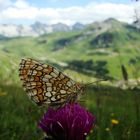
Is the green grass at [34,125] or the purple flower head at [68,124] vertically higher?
the purple flower head at [68,124]

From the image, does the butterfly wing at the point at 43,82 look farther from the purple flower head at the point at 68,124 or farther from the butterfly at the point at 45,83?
the purple flower head at the point at 68,124

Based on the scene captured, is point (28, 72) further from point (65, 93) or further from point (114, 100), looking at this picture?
point (114, 100)

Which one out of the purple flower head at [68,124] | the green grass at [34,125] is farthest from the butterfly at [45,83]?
the green grass at [34,125]

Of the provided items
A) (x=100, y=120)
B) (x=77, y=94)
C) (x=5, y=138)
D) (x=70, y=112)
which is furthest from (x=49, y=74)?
(x=100, y=120)

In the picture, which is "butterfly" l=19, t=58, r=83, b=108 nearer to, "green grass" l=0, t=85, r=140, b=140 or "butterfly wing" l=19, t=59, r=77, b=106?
"butterfly wing" l=19, t=59, r=77, b=106

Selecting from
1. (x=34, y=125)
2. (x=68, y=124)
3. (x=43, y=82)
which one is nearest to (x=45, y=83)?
(x=43, y=82)

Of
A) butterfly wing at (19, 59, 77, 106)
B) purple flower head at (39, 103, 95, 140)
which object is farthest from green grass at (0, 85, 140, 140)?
purple flower head at (39, 103, 95, 140)

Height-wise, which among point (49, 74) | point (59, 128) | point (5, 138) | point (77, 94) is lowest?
point (5, 138)
